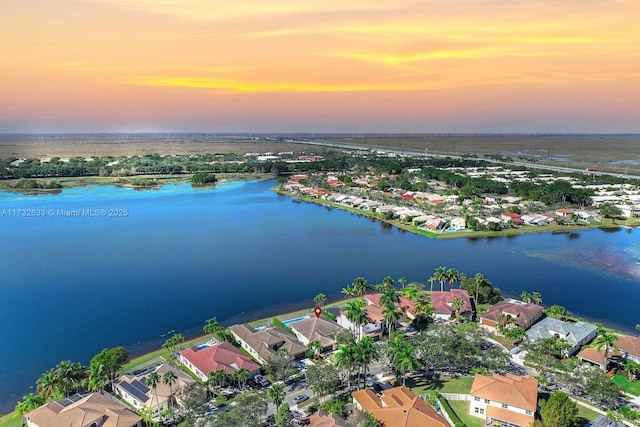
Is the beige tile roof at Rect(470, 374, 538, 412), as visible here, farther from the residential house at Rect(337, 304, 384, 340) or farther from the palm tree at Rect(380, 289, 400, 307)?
the residential house at Rect(337, 304, 384, 340)

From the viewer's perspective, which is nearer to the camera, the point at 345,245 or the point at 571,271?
the point at 571,271

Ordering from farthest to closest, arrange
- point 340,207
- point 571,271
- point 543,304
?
point 340,207 < point 571,271 < point 543,304

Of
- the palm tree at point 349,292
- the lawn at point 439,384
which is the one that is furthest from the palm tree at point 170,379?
the palm tree at point 349,292

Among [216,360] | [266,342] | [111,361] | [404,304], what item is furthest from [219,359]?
[404,304]

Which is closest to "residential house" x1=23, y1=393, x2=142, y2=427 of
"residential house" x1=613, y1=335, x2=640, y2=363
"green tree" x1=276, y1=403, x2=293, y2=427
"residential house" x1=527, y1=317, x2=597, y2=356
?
"green tree" x1=276, y1=403, x2=293, y2=427

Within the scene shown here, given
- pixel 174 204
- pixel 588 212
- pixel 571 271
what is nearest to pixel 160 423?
pixel 571 271

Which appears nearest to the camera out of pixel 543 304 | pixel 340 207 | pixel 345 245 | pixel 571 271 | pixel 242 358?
pixel 242 358

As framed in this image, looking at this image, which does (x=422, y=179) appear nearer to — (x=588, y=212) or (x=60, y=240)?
(x=588, y=212)
